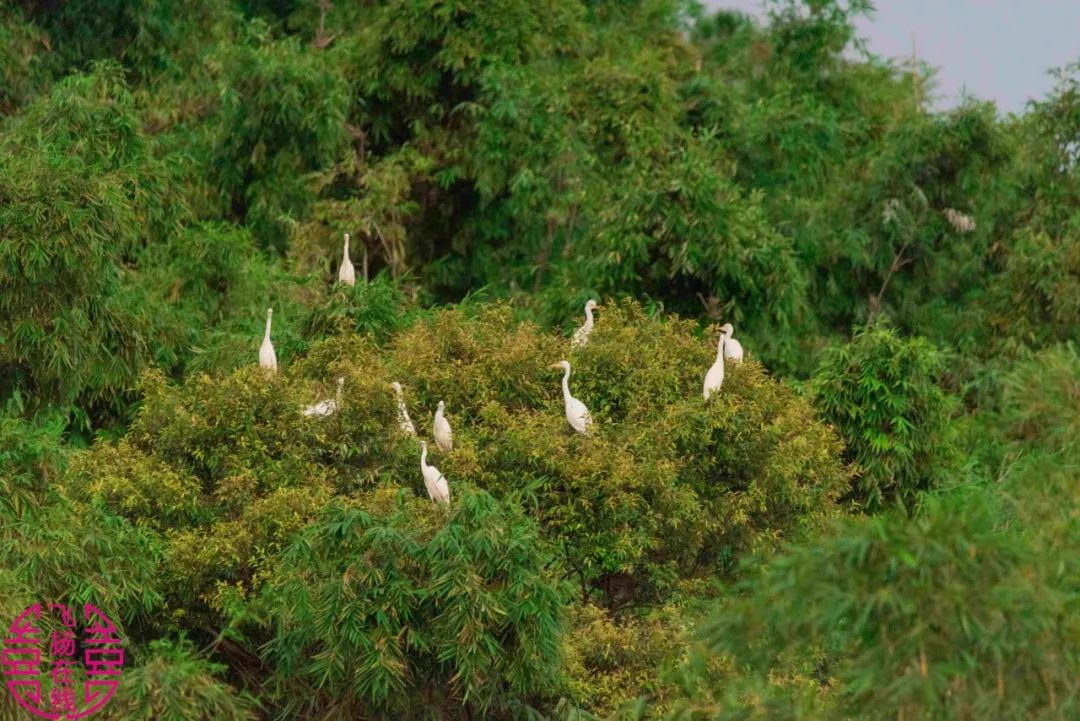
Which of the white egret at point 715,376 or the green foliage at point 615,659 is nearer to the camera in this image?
the green foliage at point 615,659

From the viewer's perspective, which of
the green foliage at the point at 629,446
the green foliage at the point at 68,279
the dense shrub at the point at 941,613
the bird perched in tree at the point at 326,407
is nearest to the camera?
the dense shrub at the point at 941,613

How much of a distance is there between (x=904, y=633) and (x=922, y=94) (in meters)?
14.3

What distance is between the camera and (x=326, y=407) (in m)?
9.63

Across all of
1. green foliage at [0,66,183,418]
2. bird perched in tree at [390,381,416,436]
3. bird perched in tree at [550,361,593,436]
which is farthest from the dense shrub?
green foliage at [0,66,183,418]

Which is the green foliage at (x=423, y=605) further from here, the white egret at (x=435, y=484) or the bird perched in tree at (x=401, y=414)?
the bird perched in tree at (x=401, y=414)

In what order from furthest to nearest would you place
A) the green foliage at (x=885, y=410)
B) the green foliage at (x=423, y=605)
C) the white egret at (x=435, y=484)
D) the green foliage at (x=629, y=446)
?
the green foliage at (x=885, y=410) < the green foliage at (x=629, y=446) < the white egret at (x=435, y=484) < the green foliage at (x=423, y=605)

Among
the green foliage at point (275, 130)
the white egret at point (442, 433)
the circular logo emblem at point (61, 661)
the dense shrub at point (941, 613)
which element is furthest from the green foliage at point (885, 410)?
the dense shrub at point (941, 613)

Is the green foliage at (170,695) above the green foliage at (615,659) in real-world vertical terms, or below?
above

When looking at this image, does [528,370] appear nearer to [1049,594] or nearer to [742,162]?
[1049,594]

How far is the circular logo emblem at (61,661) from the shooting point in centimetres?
767

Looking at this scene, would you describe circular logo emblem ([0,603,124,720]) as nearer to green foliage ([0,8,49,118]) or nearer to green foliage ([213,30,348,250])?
green foliage ([213,30,348,250])

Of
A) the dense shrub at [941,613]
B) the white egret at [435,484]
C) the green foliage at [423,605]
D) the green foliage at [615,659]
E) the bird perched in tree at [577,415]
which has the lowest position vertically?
the green foliage at [615,659]

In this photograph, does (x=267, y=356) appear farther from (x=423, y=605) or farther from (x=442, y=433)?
(x=423, y=605)

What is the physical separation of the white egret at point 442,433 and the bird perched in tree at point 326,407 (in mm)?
441
